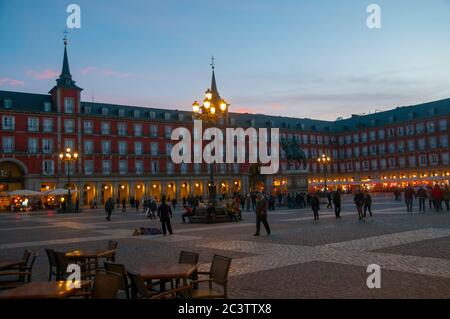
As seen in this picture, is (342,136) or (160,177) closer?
(160,177)

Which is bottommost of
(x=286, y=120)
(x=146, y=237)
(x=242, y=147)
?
(x=146, y=237)

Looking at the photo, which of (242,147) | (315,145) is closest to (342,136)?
(315,145)

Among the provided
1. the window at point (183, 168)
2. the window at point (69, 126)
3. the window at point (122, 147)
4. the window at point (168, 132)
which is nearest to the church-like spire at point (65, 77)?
the window at point (69, 126)

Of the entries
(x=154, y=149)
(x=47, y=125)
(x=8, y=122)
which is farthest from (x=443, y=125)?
(x=8, y=122)

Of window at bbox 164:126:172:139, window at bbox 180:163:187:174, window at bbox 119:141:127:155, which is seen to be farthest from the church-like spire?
window at bbox 180:163:187:174

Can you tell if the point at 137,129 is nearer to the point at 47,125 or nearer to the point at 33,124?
the point at 47,125

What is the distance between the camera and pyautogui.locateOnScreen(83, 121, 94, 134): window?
62888mm

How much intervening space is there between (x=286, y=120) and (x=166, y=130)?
3051cm

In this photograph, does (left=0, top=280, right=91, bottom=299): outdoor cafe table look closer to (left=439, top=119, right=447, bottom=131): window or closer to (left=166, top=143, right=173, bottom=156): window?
(left=166, top=143, right=173, bottom=156): window

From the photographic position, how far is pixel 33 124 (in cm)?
5859

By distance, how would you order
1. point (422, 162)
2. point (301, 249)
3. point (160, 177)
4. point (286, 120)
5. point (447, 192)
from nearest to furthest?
point (301, 249), point (447, 192), point (160, 177), point (422, 162), point (286, 120)

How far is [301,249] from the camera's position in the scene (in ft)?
40.6
